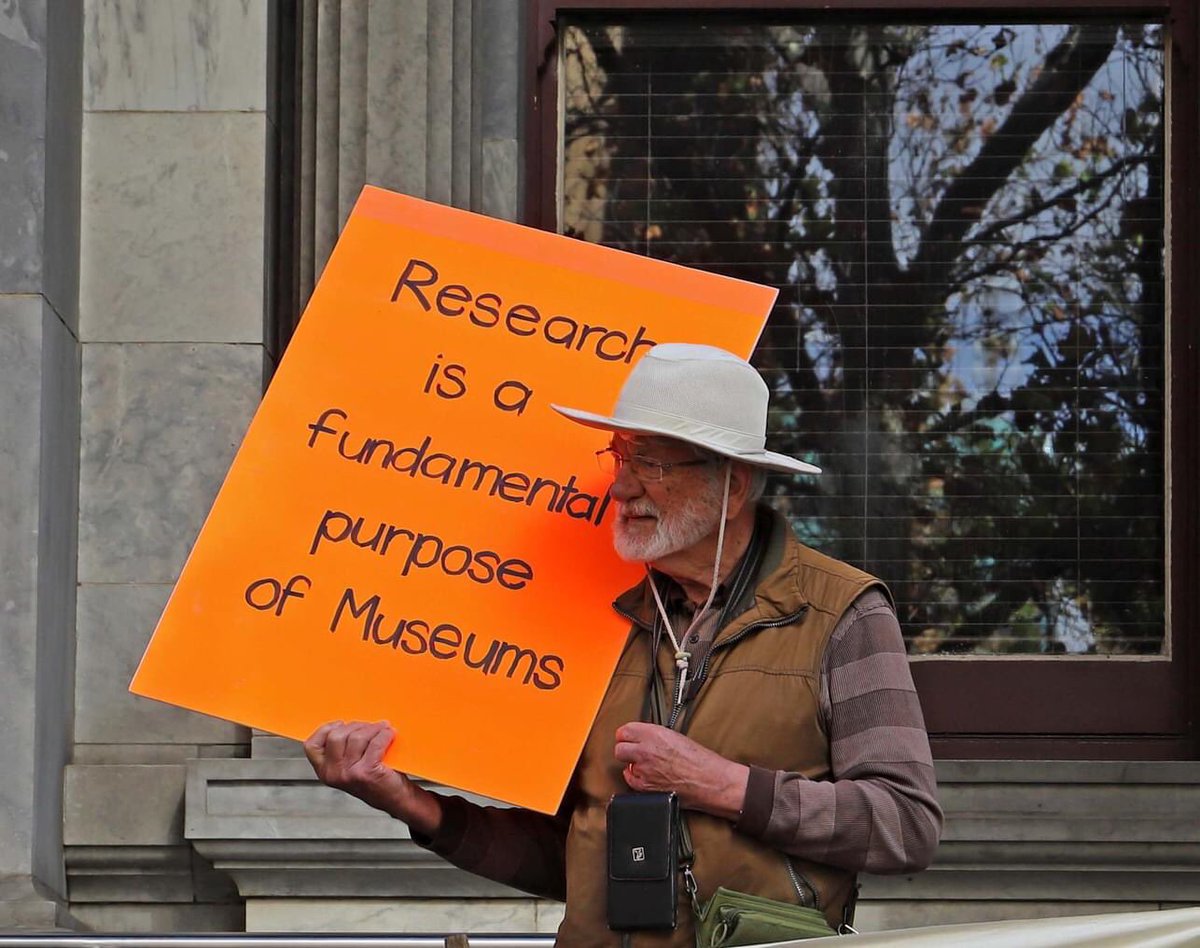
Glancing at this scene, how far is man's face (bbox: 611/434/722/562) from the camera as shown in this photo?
3.59 metres

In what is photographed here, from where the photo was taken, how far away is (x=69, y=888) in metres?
5.86

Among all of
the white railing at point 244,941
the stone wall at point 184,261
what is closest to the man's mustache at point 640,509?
the white railing at point 244,941

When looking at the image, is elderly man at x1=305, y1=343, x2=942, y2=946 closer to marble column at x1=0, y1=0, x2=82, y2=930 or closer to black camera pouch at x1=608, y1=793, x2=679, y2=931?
black camera pouch at x1=608, y1=793, x2=679, y2=931

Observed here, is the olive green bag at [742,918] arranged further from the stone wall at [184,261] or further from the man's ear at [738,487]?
the stone wall at [184,261]

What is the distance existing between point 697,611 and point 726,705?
204 millimetres

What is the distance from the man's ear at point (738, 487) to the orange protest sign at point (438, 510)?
9.1 inches

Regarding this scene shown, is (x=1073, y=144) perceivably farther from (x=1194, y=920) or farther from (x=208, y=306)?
(x=1194, y=920)

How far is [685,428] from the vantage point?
140 inches

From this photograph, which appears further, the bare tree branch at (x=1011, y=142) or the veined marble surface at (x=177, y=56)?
the bare tree branch at (x=1011, y=142)

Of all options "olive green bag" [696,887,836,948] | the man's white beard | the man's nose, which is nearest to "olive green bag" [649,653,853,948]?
"olive green bag" [696,887,836,948]

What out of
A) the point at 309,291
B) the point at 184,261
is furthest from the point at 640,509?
the point at 184,261

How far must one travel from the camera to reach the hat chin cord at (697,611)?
3.55m

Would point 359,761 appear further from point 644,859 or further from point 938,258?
point 938,258

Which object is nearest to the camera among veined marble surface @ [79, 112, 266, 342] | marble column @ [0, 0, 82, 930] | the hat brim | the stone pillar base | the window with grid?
the hat brim
